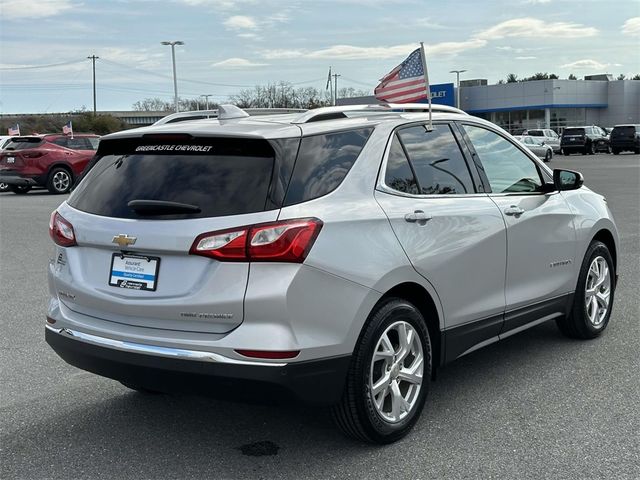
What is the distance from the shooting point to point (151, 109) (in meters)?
119

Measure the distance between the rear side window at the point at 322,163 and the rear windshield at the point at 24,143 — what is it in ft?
64.0

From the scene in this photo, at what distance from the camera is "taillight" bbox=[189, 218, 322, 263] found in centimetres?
329

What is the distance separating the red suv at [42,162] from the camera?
21.2 m

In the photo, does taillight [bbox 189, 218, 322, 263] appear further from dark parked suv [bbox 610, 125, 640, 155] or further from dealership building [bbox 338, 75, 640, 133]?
dealership building [bbox 338, 75, 640, 133]

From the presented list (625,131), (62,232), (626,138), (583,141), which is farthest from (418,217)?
(583,141)

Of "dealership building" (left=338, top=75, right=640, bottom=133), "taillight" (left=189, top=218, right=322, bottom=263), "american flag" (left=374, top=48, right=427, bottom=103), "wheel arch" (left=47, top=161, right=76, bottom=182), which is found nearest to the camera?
"taillight" (left=189, top=218, right=322, bottom=263)

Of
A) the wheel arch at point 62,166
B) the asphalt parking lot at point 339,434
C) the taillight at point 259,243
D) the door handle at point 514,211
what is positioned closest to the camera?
the taillight at point 259,243

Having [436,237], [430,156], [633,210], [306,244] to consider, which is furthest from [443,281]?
[633,210]

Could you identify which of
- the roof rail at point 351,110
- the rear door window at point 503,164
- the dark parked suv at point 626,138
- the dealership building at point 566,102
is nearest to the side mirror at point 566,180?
the rear door window at point 503,164

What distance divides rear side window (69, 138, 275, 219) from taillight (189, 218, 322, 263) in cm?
11

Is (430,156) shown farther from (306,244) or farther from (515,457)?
(515,457)

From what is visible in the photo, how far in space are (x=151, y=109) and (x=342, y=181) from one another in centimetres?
12074

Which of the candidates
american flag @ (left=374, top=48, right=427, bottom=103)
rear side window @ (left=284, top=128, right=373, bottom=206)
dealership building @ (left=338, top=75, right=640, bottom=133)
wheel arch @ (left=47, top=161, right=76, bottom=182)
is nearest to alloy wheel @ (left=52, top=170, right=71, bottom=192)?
wheel arch @ (left=47, top=161, right=76, bottom=182)

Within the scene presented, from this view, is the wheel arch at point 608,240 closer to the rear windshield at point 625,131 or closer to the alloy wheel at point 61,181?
the alloy wheel at point 61,181
